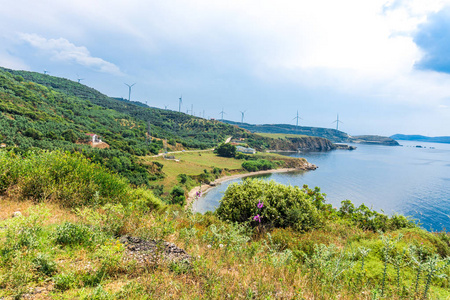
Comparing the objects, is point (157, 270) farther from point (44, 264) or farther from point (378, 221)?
point (378, 221)

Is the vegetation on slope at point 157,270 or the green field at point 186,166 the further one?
the green field at point 186,166

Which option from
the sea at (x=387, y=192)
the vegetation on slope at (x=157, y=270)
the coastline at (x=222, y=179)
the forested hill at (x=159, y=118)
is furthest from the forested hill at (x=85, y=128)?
the sea at (x=387, y=192)

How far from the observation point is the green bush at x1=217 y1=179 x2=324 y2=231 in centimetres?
925

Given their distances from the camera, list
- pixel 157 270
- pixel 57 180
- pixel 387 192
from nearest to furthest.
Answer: pixel 157 270, pixel 57 180, pixel 387 192

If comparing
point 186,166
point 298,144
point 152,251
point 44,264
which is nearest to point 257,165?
point 186,166

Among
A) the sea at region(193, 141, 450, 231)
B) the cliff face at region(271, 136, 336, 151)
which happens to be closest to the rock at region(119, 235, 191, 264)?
the sea at region(193, 141, 450, 231)

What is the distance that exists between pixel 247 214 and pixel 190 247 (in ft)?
18.8

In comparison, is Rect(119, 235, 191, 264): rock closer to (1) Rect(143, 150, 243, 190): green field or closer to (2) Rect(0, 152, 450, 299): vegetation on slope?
(2) Rect(0, 152, 450, 299): vegetation on slope

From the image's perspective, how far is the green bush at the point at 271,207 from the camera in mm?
9250

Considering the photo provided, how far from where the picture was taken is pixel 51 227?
4332mm

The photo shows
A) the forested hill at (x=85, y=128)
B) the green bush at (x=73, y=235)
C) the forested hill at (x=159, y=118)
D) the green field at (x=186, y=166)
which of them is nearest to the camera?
the green bush at (x=73, y=235)

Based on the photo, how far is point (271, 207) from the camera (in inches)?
378

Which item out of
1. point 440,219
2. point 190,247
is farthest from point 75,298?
point 440,219

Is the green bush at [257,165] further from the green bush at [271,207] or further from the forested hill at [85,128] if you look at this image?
the green bush at [271,207]
